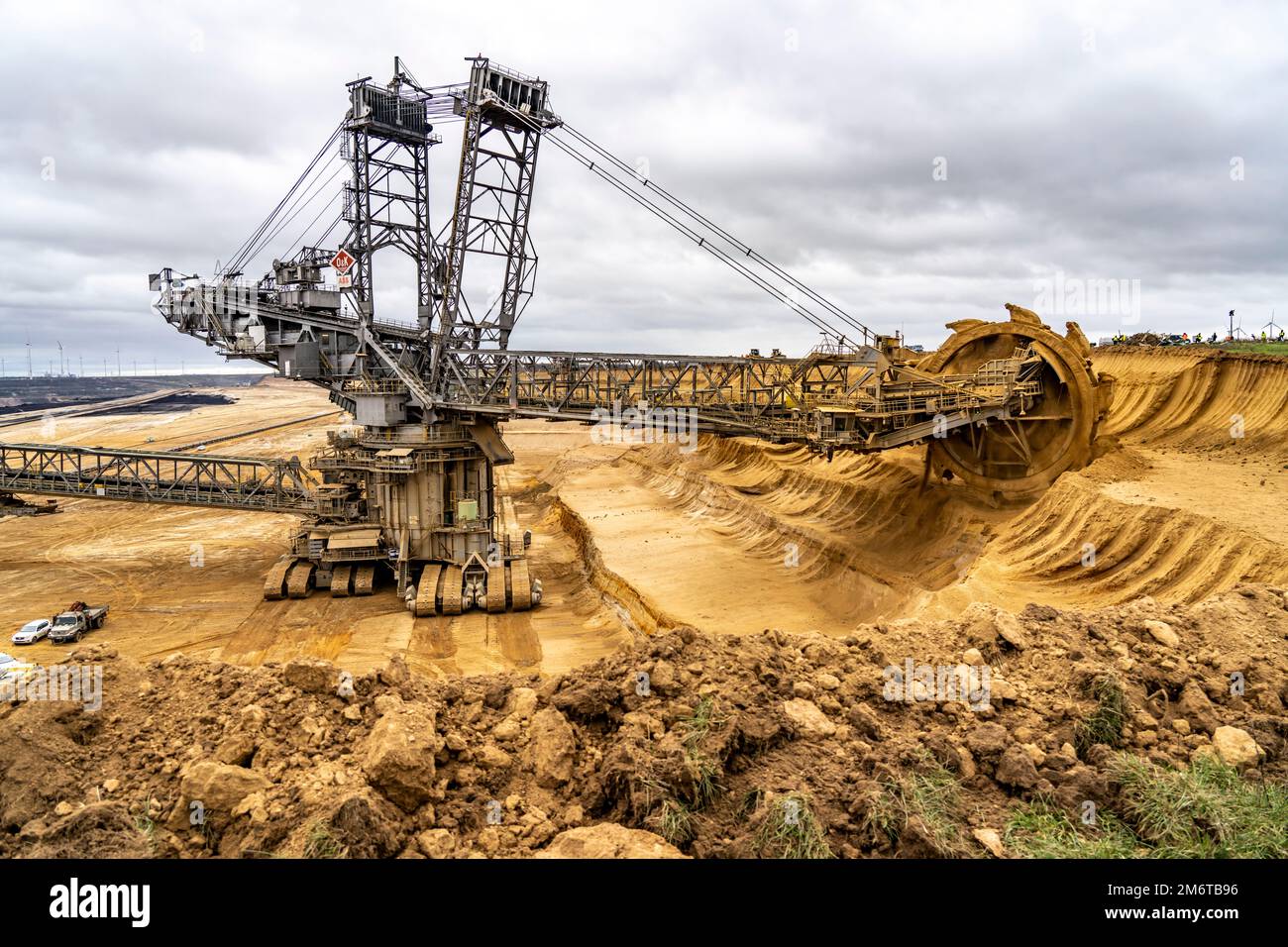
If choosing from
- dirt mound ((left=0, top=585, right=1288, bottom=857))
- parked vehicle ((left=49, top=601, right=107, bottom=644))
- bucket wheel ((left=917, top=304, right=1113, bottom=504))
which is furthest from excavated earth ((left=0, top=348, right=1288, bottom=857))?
parked vehicle ((left=49, top=601, right=107, bottom=644))

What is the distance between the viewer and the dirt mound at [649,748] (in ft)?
19.3

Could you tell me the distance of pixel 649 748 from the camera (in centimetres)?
696

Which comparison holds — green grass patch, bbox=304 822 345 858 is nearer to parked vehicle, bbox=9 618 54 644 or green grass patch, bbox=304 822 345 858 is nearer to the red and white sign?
parked vehicle, bbox=9 618 54 644

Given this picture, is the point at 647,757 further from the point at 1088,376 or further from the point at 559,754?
the point at 1088,376

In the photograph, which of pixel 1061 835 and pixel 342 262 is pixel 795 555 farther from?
pixel 1061 835

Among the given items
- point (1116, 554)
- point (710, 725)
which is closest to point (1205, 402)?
point (1116, 554)

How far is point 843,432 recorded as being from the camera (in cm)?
2227

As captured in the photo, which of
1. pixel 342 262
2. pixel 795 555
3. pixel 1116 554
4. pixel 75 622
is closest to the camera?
pixel 1116 554

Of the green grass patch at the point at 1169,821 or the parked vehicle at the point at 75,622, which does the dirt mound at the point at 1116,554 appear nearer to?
the green grass patch at the point at 1169,821

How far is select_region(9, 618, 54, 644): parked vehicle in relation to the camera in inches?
871

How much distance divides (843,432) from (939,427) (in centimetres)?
306

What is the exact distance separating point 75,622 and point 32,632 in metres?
1.11

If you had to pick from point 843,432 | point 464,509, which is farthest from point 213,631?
point 843,432

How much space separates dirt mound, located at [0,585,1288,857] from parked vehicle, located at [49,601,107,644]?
19.0m
